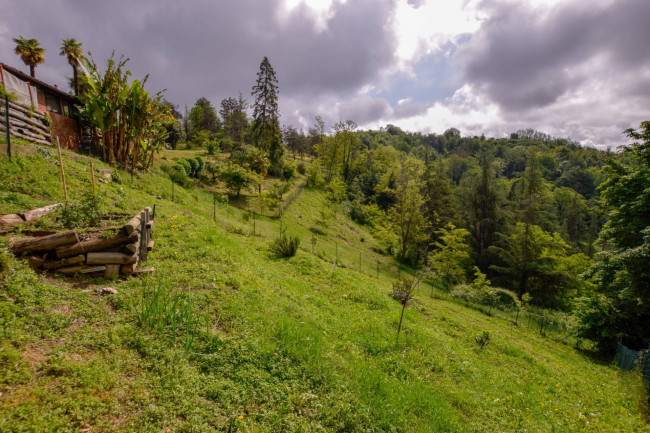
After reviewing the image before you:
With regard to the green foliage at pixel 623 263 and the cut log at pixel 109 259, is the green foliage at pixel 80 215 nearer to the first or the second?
the cut log at pixel 109 259

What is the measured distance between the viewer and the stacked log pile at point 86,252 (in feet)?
17.4

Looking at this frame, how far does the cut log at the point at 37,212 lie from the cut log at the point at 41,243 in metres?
1.27

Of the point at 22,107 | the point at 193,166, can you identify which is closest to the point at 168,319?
the point at 22,107

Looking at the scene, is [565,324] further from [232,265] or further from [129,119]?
[129,119]

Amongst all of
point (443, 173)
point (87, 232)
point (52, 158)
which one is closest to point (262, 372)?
point (87, 232)

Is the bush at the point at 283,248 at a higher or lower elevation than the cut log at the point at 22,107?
lower

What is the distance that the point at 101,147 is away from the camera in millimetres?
16047

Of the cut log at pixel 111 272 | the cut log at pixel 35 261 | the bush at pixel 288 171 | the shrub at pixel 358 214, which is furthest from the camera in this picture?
the shrub at pixel 358 214

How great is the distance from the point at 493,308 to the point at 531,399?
1336cm

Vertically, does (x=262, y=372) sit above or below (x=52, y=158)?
below

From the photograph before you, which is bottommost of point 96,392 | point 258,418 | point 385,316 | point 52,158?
point 385,316

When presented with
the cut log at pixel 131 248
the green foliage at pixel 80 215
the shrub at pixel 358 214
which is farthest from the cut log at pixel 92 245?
the shrub at pixel 358 214

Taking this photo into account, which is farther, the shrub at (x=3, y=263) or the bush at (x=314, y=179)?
the bush at (x=314, y=179)

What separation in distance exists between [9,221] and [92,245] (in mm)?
2115
